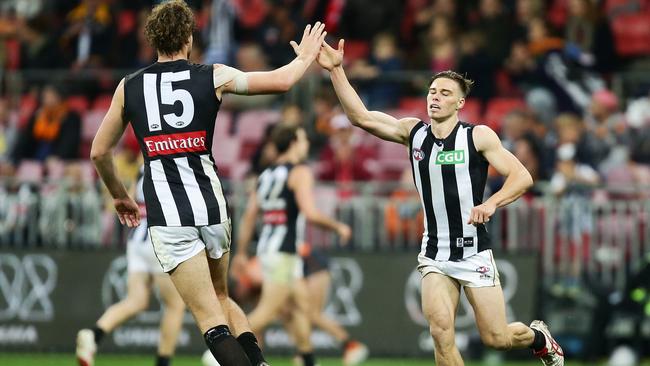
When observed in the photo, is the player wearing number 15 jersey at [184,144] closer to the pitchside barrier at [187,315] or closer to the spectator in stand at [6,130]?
the pitchside barrier at [187,315]

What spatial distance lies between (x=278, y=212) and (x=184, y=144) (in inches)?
181

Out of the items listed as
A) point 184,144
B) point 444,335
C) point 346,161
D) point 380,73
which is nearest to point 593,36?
point 380,73

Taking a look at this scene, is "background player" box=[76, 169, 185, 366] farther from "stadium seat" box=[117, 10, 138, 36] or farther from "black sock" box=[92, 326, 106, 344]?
"stadium seat" box=[117, 10, 138, 36]

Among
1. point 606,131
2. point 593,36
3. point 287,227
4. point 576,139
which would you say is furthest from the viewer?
point 593,36

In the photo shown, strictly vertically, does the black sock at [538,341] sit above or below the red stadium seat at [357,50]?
below

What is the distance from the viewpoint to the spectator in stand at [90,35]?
67.1ft

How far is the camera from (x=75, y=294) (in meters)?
16.2

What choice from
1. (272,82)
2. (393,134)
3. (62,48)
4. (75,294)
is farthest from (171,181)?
(62,48)

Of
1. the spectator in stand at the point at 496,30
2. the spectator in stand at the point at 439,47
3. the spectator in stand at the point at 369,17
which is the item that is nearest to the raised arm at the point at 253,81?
the spectator in stand at the point at 439,47

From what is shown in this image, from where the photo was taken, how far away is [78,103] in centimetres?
1955

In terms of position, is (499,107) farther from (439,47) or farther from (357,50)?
(357,50)

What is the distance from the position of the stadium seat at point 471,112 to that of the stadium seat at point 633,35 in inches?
90.6

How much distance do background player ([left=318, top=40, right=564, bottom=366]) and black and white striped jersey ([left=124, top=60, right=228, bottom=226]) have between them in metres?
1.28

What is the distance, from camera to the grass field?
1455cm
